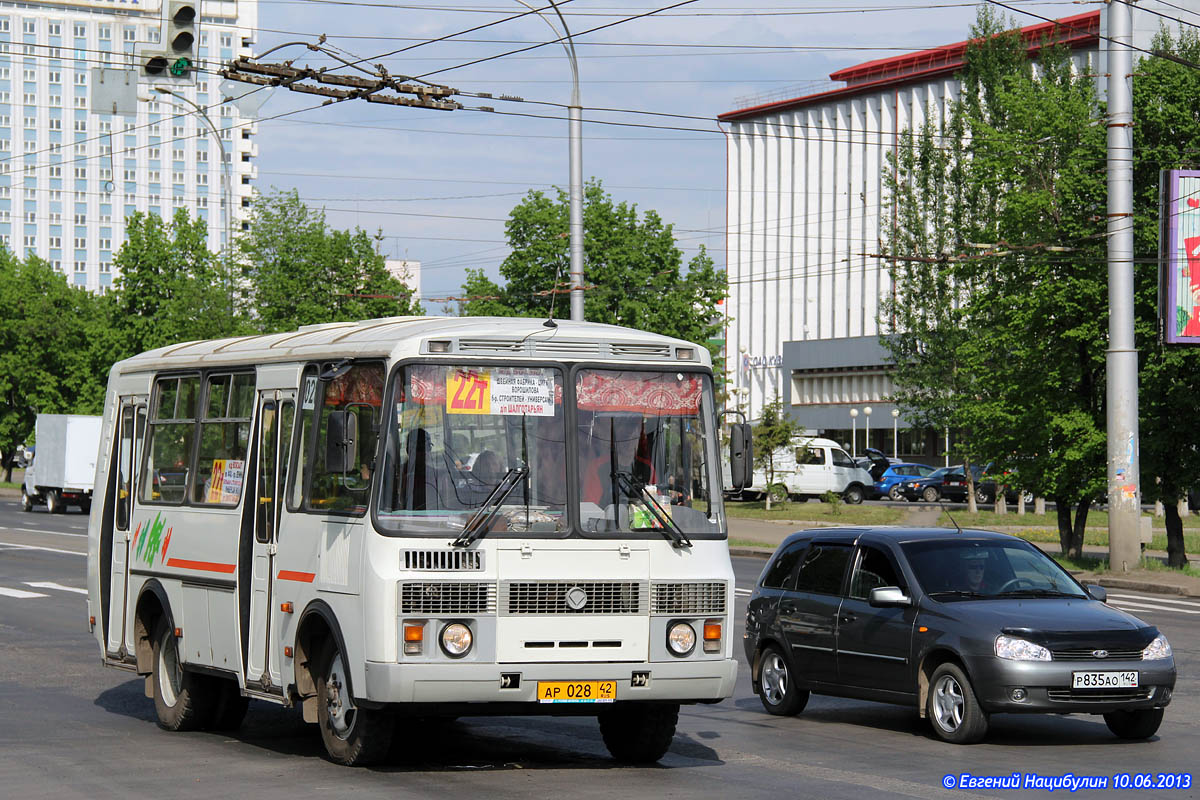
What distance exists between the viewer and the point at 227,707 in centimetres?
1257

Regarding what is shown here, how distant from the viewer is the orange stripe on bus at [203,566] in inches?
463

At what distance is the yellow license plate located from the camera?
997cm

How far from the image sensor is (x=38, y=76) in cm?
15862

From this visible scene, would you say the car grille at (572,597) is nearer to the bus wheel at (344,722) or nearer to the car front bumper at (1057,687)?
the bus wheel at (344,722)

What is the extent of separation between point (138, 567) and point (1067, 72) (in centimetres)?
4871

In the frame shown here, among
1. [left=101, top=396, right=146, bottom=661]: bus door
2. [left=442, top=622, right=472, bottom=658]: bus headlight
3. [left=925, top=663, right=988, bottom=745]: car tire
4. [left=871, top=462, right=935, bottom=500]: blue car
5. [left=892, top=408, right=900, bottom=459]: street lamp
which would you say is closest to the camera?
[left=442, top=622, right=472, bottom=658]: bus headlight

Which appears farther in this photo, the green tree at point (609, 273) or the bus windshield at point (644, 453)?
the green tree at point (609, 273)

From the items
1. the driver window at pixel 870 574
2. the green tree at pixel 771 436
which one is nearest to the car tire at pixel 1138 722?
the driver window at pixel 870 574

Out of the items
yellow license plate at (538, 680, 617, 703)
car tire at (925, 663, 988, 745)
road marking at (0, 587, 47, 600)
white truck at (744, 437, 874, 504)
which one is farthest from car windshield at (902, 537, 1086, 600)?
white truck at (744, 437, 874, 504)

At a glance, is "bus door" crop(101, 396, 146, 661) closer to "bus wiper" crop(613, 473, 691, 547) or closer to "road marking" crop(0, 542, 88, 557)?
"bus wiper" crop(613, 473, 691, 547)

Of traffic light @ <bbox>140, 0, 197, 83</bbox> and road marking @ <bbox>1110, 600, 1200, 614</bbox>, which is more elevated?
traffic light @ <bbox>140, 0, 197, 83</bbox>

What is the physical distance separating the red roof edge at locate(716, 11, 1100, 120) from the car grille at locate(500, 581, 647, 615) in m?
74.2

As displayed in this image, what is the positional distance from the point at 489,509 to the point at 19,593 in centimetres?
1783

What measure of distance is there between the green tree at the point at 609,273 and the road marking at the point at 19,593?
2945 cm
